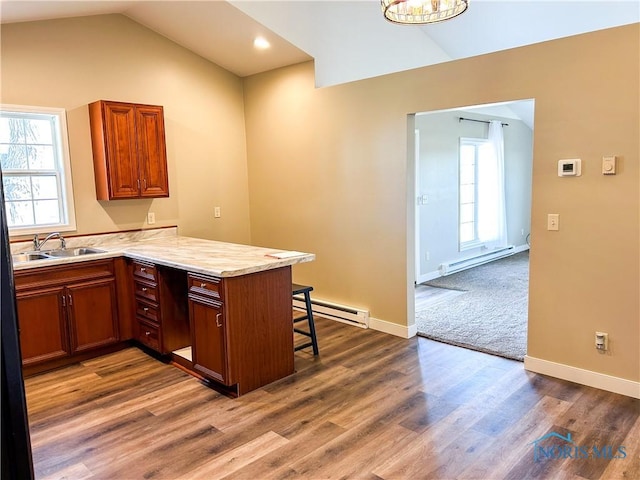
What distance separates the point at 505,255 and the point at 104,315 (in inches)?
253

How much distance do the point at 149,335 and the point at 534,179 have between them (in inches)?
125

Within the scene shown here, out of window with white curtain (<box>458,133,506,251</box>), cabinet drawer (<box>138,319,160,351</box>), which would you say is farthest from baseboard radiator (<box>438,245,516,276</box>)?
cabinet drawer (<box>138,319,160,351</box>)

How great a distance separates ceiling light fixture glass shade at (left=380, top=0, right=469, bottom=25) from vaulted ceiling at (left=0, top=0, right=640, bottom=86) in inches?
73.3

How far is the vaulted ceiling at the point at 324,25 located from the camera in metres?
4.05

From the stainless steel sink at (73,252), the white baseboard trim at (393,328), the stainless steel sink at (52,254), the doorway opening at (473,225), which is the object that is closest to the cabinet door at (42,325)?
the stainless steel sink at (52,254)

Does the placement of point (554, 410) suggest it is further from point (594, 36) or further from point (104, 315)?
point (104, 315)

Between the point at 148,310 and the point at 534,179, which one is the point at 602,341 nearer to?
the point at 534,179

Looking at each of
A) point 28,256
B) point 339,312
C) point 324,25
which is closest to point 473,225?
point 339,312

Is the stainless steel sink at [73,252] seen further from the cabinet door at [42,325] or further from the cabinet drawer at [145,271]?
the cabinet door at [42,325]

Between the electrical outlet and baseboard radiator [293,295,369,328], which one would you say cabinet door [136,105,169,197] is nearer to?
baseboard radiator [293,295,369,328]

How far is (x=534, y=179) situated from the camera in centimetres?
325

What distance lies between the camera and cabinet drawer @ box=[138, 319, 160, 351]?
3730mm

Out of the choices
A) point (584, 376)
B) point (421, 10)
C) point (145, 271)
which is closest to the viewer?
point (421, 10)

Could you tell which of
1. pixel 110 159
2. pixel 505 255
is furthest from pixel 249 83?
pixel 505 255
